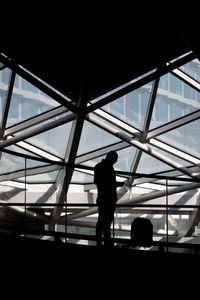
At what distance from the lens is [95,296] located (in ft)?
26.5

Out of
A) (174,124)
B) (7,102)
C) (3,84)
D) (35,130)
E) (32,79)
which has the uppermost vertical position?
(3,84)

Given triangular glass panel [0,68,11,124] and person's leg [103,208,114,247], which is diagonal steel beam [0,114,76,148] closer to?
triangular glass panel [0,68,11,124]

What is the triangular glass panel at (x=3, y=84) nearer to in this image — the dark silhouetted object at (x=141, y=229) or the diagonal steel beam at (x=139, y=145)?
the diagonal steel beam at (x=139, y=145)

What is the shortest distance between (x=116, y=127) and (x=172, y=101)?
2.51 m

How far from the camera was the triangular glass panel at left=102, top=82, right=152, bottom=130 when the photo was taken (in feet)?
66.8

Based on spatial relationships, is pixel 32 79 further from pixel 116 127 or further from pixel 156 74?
pixel 116 127

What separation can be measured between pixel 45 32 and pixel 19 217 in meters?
7.81

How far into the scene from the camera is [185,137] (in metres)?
21.8

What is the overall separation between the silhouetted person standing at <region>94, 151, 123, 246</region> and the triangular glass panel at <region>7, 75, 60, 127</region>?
10223mm

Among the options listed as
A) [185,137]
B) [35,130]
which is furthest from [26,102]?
[185,137]

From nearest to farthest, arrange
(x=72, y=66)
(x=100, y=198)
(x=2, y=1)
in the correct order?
(x=100, y=198) → (x=2, y=1) → (x=72, y=66)

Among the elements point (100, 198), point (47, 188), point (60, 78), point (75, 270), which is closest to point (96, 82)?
point (60, 78)

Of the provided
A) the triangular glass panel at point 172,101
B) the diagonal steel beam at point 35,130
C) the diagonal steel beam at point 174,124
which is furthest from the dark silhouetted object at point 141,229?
the diagonal steel beam at point 174,124

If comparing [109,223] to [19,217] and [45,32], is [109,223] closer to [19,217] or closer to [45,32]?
[19,217]
